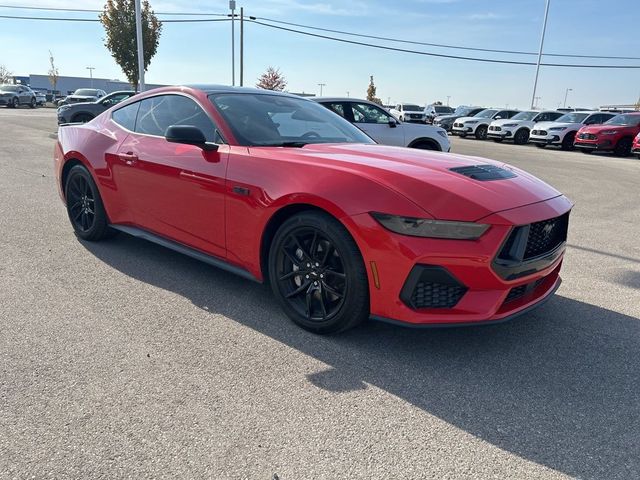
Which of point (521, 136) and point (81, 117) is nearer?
point (81, 117)

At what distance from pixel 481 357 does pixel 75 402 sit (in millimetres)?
2217

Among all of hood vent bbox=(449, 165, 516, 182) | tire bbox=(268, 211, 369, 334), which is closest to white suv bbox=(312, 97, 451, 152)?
hood vent bbox=(449, 165, 516, 182)

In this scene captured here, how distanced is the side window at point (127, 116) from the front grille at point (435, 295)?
3034mm

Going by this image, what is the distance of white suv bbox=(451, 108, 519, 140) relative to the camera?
85.6ft

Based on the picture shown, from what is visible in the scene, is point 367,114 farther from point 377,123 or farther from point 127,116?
point 127,116

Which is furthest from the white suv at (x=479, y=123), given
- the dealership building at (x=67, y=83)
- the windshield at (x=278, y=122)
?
the dealership building at (x=67, y=83)

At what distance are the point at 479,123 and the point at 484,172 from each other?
81.0ft

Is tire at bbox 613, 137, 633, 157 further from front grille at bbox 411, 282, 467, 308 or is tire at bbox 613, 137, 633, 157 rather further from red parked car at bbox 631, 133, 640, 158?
front grille at bbox 411, 282, 467, 308

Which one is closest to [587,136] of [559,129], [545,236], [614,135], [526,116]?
[614,135]

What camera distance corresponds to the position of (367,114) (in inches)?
403

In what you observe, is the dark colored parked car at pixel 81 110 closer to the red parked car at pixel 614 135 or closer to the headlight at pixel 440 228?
the headlight at pixel 440 228

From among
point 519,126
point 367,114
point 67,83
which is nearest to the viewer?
point 367,114

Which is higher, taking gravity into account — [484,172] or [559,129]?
[559,129]

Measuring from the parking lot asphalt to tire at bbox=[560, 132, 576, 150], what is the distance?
19.7m
